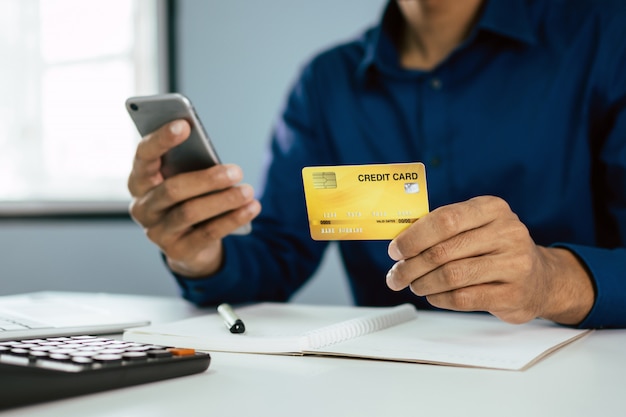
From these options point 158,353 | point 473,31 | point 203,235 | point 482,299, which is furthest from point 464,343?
point 473,31

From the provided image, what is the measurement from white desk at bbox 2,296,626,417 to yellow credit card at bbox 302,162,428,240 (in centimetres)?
14

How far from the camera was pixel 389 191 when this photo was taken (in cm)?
72

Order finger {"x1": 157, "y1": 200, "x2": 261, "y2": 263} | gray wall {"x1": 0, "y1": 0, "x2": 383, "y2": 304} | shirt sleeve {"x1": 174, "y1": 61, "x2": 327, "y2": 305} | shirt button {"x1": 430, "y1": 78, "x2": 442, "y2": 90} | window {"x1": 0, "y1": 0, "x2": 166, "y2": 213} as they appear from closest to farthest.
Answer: finger {"x1": 157, "y1": 200, "x2": 261, "y2": 263}
shirt sleeve {"x1": 174, "y1": 61, "x2": 327, "y2": 305}
shirt button {"x1": 430, "y1": 78, "x2": 442, "y2": 90}
gray wall {"x1": 0, "y1": 0, "x2": 383, "y2": 304}
window {"x1": 0, "y1": 0, "x2": 166, "y2": 213}

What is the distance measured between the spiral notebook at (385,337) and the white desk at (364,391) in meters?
Answer: 0.02

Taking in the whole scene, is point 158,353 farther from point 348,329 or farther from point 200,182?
point 200,182

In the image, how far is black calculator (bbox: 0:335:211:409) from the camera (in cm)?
53

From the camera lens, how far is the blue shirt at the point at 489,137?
1.22 m

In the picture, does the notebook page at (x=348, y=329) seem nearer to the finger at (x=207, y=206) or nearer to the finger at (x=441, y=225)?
the finger at (x=441, y=225)

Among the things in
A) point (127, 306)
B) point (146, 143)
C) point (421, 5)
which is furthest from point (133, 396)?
point (421, 5)

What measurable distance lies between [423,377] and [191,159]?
0.52 meters

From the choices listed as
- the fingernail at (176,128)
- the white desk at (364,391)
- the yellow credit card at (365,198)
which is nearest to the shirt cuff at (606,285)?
the white desk at (364,391)

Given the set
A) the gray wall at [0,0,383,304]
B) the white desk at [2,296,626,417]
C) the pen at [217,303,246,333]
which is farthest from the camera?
the gray wall at [0,0,383,304]

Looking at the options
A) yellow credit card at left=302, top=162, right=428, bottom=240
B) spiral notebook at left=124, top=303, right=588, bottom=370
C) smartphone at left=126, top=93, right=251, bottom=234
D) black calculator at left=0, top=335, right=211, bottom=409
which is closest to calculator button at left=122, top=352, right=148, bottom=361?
black calculator at left=0, top=335, right=211, bottom=409

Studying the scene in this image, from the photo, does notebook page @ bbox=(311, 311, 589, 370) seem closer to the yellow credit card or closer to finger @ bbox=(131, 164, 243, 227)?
the yellow credit card
